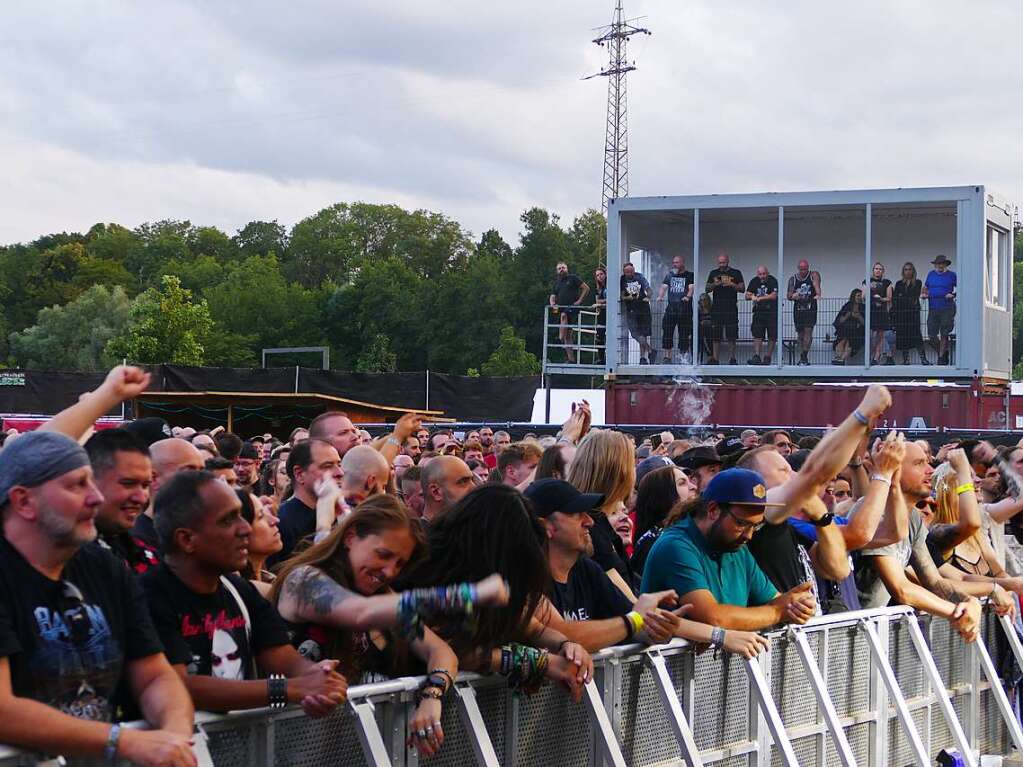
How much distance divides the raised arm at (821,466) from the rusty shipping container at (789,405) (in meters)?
19.0

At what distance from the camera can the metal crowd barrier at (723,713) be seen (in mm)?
4449

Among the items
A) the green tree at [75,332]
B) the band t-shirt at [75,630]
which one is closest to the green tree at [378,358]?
the green tree at [75,332]

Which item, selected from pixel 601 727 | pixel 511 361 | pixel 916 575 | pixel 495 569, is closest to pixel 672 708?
pixel 601 727

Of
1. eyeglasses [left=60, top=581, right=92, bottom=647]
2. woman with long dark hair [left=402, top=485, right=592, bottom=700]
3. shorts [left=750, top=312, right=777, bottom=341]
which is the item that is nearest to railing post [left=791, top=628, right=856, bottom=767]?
woman with long dark hair [left=402, top=485, right=592, bottom=700]

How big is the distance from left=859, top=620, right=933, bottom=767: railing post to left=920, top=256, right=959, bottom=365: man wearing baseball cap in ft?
68.5

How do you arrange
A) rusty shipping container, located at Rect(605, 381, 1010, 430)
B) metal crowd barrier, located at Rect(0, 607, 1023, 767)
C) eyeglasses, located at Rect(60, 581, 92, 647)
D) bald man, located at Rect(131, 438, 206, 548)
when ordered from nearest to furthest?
eyeglasses, located at Rect(60, 581, 92, 647) < metal crowd barrier, located at Rect(0, 607, 1023, 767) < bald man, located at Rect(131, 438, 206, 548) < rusty shipping container, located at Rect(605, 381, 1010, 430)

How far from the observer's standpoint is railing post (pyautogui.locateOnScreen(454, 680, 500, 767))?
15.9ft

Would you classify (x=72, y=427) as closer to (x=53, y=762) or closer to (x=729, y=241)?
(x=53, y=762)

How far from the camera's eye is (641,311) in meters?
28.6

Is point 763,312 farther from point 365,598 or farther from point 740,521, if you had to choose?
point 365,598

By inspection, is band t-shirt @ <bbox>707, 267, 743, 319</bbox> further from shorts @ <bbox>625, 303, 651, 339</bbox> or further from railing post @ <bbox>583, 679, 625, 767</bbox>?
railing post @ <bbox>583, 679, 625, 767</bbox>

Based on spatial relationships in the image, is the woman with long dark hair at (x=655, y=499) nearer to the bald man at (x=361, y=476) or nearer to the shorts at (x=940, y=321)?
the bald man at (x=361, y=476)

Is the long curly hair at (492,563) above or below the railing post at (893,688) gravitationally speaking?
above

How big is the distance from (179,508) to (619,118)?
6309cm
